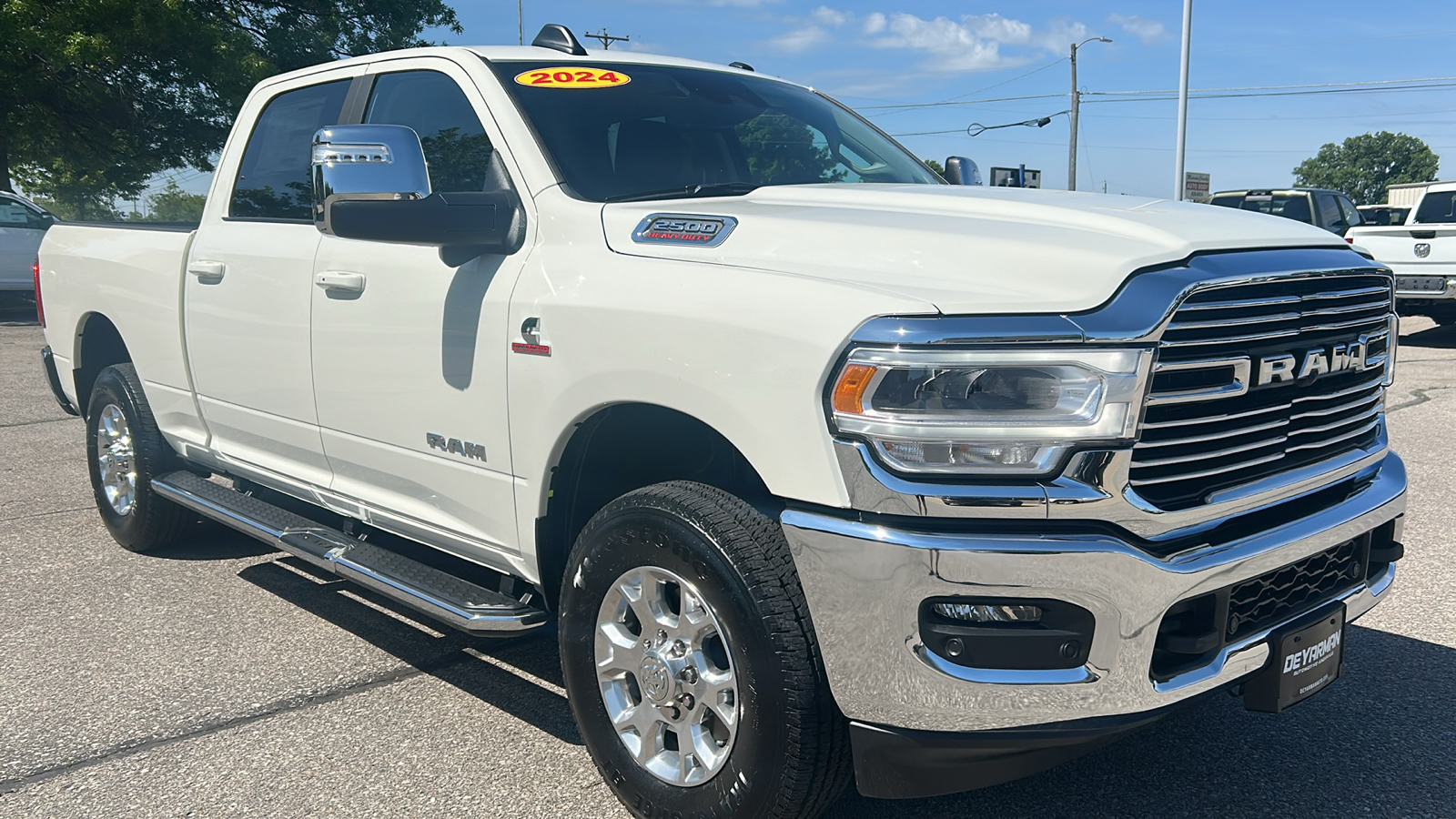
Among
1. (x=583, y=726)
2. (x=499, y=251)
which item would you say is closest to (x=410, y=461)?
(x=499, y=251)

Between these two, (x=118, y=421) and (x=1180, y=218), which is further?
(x=118, y=421)

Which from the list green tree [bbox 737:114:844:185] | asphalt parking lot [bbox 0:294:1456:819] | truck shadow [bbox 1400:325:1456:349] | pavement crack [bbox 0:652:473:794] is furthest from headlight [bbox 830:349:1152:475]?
truck shadow [bbox 1400:325:1456:349]

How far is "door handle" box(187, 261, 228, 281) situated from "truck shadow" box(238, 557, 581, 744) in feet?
4.38

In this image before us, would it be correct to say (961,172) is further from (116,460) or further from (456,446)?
(116,460)

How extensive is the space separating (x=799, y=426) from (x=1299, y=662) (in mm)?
1274

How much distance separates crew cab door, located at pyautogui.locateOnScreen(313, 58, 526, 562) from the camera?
3.21m

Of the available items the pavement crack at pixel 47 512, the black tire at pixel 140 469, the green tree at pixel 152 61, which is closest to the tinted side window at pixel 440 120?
the black tire at pixel 140 469

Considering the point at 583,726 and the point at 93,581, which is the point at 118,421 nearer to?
the point at 93,581

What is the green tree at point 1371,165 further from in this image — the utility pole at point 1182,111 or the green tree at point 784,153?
the green tree at point 784,153

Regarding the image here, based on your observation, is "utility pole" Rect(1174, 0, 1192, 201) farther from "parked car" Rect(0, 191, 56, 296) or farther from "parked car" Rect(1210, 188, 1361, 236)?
"parked car" Rect(0, 191, 56, 296)

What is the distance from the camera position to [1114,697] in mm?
2268

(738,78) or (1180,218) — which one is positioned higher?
(738,78)

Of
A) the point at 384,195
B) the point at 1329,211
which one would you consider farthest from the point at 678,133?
the point at 1329,211

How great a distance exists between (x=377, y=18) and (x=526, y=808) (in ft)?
83.8
